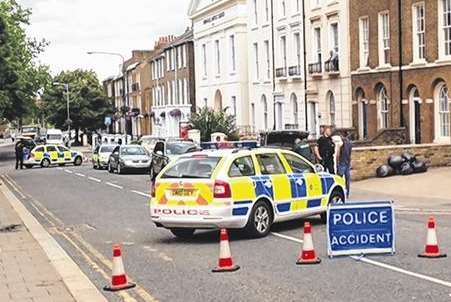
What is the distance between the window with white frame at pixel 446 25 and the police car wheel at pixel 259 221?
20673 millimetres

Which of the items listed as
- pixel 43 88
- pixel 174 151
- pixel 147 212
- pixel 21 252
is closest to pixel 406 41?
pixel 174 151

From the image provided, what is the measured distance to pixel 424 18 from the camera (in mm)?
34844

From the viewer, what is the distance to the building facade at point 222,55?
198ft

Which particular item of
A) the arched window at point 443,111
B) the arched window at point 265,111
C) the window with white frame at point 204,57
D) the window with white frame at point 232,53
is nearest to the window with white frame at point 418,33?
the arched window at point 443,111

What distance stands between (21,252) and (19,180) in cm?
2718

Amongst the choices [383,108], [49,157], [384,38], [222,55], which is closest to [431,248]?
[384,38]

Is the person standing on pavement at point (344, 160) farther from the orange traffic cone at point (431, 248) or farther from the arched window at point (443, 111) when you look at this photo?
the arched window at point (443, 111)

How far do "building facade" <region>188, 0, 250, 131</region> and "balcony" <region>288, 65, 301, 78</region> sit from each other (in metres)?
9.56

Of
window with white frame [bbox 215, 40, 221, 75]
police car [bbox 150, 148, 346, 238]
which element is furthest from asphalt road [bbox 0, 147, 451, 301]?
window with white frame [bbox 215, 40, 221, 75]

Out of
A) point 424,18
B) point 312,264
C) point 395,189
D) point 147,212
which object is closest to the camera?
point 312,264

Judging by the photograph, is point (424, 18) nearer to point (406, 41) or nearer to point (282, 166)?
point (406, 41)

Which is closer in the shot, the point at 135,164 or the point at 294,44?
the point at 135,164

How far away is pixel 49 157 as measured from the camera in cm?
5606

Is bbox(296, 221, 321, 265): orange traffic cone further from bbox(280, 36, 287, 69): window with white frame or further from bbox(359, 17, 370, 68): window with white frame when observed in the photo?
bbox(280, 36, 287, 69): window with white frame
